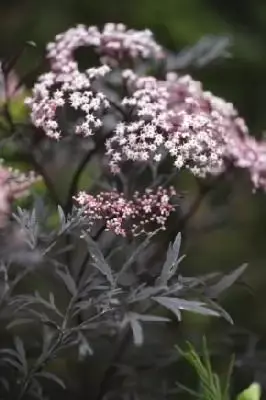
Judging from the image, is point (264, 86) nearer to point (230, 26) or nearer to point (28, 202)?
point (230, 26)

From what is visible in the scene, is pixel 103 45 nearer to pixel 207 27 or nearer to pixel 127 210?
pixel 127 210

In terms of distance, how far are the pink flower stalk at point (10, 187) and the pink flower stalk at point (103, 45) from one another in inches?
3.0

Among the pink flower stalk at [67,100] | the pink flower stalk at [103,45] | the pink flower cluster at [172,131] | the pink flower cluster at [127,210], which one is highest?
the pink flower stalk at [103,45]

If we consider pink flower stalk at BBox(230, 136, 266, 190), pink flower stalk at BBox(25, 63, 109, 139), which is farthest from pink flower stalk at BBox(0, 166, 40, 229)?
pink flower stalk at BBox(230, 136, 266, 190)

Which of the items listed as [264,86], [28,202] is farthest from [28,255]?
[264,86]

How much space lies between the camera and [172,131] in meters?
0.54

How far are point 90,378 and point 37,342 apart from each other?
0.05m

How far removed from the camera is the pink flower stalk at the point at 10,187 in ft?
1.88

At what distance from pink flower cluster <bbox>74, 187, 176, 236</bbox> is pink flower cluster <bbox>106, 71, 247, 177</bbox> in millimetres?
25

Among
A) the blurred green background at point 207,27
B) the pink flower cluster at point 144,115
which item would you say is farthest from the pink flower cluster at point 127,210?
the blurred green background at point 207,27

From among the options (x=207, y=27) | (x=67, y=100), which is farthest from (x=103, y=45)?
(x=207, y=27)

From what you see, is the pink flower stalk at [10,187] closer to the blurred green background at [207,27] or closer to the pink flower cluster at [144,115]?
the pink flower cluster at [144,115]

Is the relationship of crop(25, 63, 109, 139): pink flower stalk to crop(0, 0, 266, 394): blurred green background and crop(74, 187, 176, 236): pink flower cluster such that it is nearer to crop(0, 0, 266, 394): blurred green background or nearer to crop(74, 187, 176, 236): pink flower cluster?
crop(74, 187, 176, 236): pink flower cluster

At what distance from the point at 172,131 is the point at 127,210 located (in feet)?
0.19
